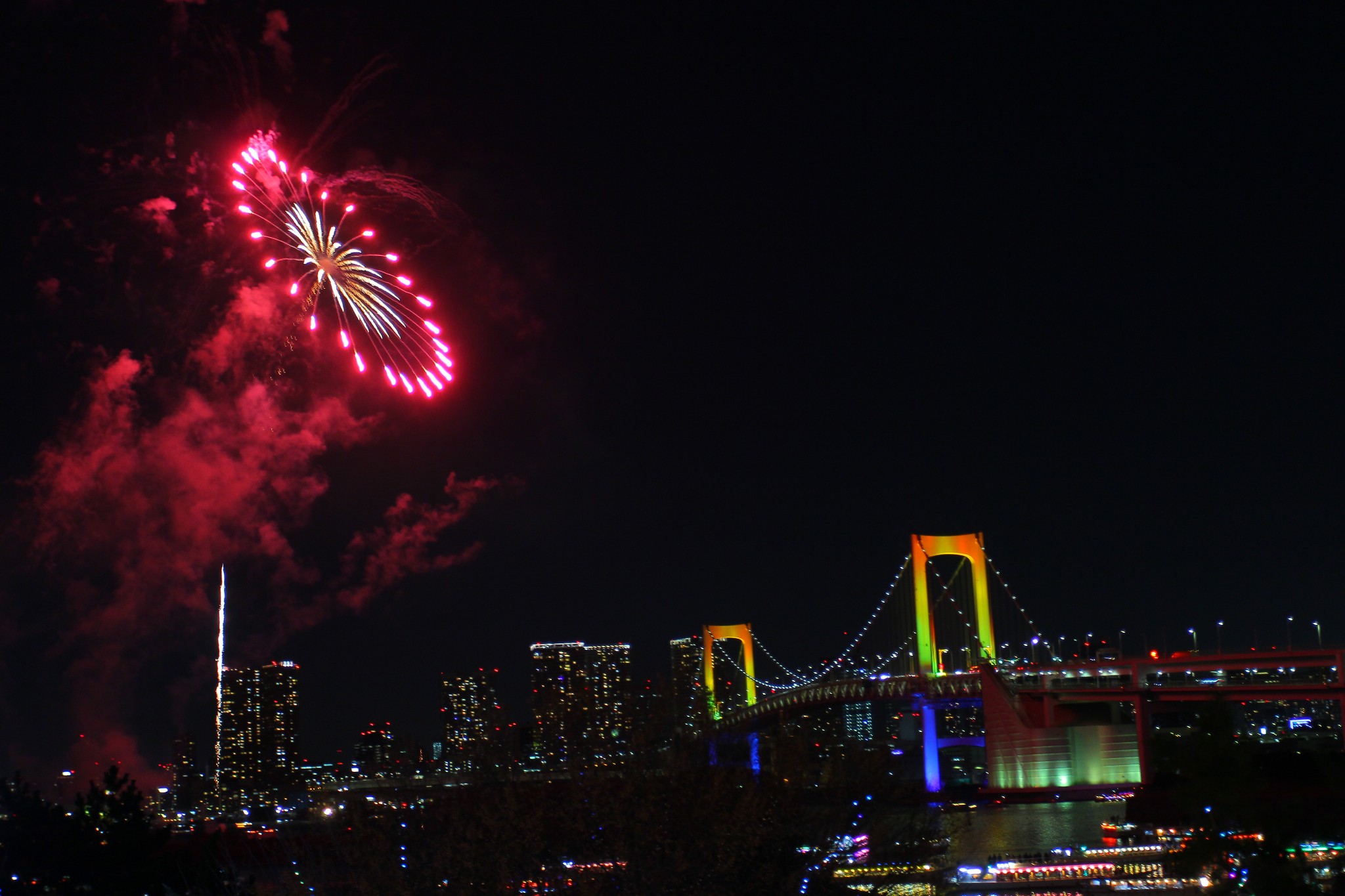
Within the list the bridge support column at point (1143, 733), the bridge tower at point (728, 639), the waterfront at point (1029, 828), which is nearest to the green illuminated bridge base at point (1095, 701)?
the bridge support column at point (1143, 733)

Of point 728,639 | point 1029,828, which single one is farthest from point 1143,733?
point 728,639

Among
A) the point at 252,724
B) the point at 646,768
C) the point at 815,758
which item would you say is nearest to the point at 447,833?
the point at 646,768

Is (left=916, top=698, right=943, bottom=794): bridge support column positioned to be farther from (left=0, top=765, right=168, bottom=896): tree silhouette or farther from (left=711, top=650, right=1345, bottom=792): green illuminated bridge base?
(left=0, top=765, right=168, bottom=896): tree silhouette

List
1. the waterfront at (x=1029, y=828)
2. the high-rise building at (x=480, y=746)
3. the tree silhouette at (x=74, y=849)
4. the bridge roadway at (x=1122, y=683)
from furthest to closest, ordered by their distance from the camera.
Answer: the bridge roadway at (x=1122, y=683) → the waterfront at (x=1029, y=828) → the tree silhouette at (x=74, y=849) → the high-rise building at (x=480, y=746)

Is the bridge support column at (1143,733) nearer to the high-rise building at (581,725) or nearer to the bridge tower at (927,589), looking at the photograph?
the bridge tower at (927,589)

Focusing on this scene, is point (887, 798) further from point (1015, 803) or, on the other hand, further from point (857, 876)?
point (1015, 803)
